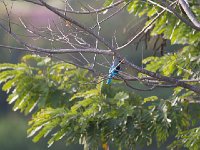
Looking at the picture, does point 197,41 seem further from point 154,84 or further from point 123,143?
point 154,84

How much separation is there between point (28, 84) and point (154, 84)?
159 cm

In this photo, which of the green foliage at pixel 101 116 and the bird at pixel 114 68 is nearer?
the bird at pixel 114 68

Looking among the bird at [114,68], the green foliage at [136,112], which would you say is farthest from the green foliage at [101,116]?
the bird at [114,68]

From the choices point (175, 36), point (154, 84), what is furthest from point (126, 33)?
point (154, 84)

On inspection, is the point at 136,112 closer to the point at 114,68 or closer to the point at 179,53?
the point at 179,53

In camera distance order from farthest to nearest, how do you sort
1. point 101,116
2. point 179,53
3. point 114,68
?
point 179,53, point 101,116, point 114,68

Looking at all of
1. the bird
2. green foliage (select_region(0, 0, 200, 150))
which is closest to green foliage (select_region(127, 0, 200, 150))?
green foliage (select_region(0, 0, 200, 150))

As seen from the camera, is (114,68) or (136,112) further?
(136,112)

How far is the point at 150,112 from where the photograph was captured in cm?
457

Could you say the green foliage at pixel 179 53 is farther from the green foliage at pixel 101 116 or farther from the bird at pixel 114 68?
the bird at pixel 114 68

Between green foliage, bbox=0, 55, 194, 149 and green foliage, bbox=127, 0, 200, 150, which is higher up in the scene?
green foliage, bbox=127, 0, 200, 150

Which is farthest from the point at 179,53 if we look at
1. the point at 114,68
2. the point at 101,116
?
the point at 114,68

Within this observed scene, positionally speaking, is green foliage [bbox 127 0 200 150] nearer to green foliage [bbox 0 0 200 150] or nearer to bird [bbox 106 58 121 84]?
green foliage [bbox 0 0 200 150]

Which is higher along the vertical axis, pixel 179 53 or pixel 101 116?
pixel 179 53
